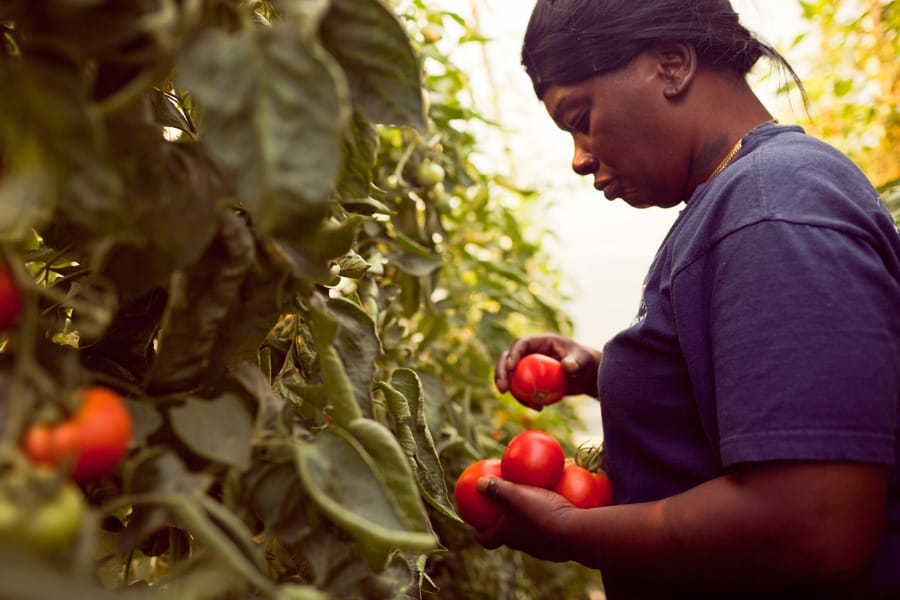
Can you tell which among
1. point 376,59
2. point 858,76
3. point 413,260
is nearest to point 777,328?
point 376,59

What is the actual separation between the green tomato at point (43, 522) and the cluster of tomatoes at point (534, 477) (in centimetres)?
73

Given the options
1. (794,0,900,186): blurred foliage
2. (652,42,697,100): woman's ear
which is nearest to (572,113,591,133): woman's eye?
(652,42,697,100): woman's ear

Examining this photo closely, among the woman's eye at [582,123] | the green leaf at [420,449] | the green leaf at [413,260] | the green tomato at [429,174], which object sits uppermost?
the woman's eye at [582,123]

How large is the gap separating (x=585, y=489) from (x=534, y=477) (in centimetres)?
8

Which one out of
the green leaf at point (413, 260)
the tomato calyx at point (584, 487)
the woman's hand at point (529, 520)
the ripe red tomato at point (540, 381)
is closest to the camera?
the woman's hand at point (529, 520)

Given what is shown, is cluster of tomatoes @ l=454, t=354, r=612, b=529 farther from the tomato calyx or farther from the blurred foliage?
the blurred foliage

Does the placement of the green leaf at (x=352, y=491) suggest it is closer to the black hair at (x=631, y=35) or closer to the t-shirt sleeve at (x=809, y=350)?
the t-shirt sleeve at (x=809, y=350)

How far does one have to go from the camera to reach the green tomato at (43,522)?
251 mm

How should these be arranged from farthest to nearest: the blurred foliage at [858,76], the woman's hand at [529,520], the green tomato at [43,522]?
the blurred foliage at [858,76], the woman's hand at [529,520], the green tomato at [43,522]

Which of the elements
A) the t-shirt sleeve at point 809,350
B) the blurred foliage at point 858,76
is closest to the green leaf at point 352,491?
the t-shirt sleeve at point 809,350

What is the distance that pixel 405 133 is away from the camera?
4.19ft

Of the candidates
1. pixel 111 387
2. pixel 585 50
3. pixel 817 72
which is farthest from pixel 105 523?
pixel 817 72

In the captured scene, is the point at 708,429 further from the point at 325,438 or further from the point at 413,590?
the point at 325,438

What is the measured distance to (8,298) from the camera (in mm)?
304
